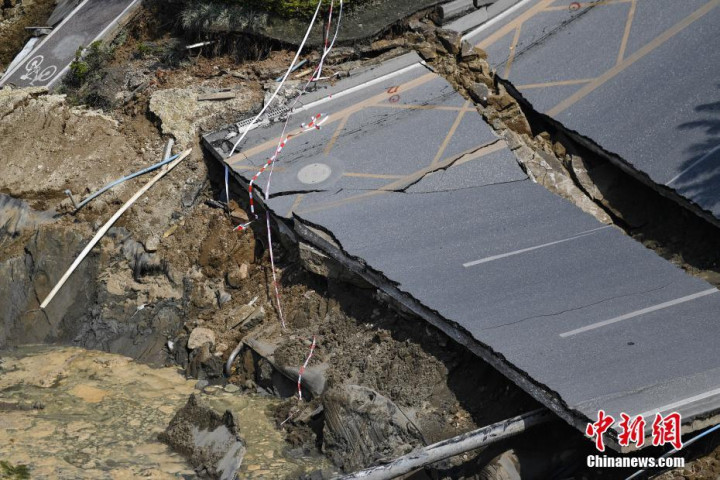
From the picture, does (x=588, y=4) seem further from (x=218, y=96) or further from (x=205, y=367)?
(x=205, y=367)

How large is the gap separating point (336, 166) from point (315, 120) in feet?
3.69

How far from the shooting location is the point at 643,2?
1577 cm

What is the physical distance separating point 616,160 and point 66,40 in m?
9.46

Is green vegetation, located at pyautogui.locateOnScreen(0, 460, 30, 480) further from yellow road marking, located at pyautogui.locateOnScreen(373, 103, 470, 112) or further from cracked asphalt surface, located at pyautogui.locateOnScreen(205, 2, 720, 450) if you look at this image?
yellow road marking, located at pyautogui.locateOnScreen(373, 103, 470, 112)

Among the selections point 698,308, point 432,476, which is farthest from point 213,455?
point 698,308

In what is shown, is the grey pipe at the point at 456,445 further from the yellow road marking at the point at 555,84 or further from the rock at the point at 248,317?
the yellow road marking at the point at 555,84

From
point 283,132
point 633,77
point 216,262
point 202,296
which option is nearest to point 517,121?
point 633,77

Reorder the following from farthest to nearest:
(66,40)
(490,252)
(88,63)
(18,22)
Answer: (18,22)
(66,40)
(88,63)
(490,252)

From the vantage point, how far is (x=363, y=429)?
1077 cm

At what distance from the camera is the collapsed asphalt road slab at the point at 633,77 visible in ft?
44.4

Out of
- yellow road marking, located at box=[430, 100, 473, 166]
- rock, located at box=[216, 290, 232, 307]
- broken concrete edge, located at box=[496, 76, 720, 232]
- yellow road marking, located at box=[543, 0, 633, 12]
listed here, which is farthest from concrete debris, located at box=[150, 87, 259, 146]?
yellow road marking, located at box=[543, 0, 633, 12]

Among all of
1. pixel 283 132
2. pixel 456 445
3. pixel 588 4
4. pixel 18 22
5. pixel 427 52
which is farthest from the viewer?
pixel 18 22

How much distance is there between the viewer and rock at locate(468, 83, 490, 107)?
597 inches

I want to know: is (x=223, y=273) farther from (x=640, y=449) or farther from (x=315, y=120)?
(x=640, y=449)
